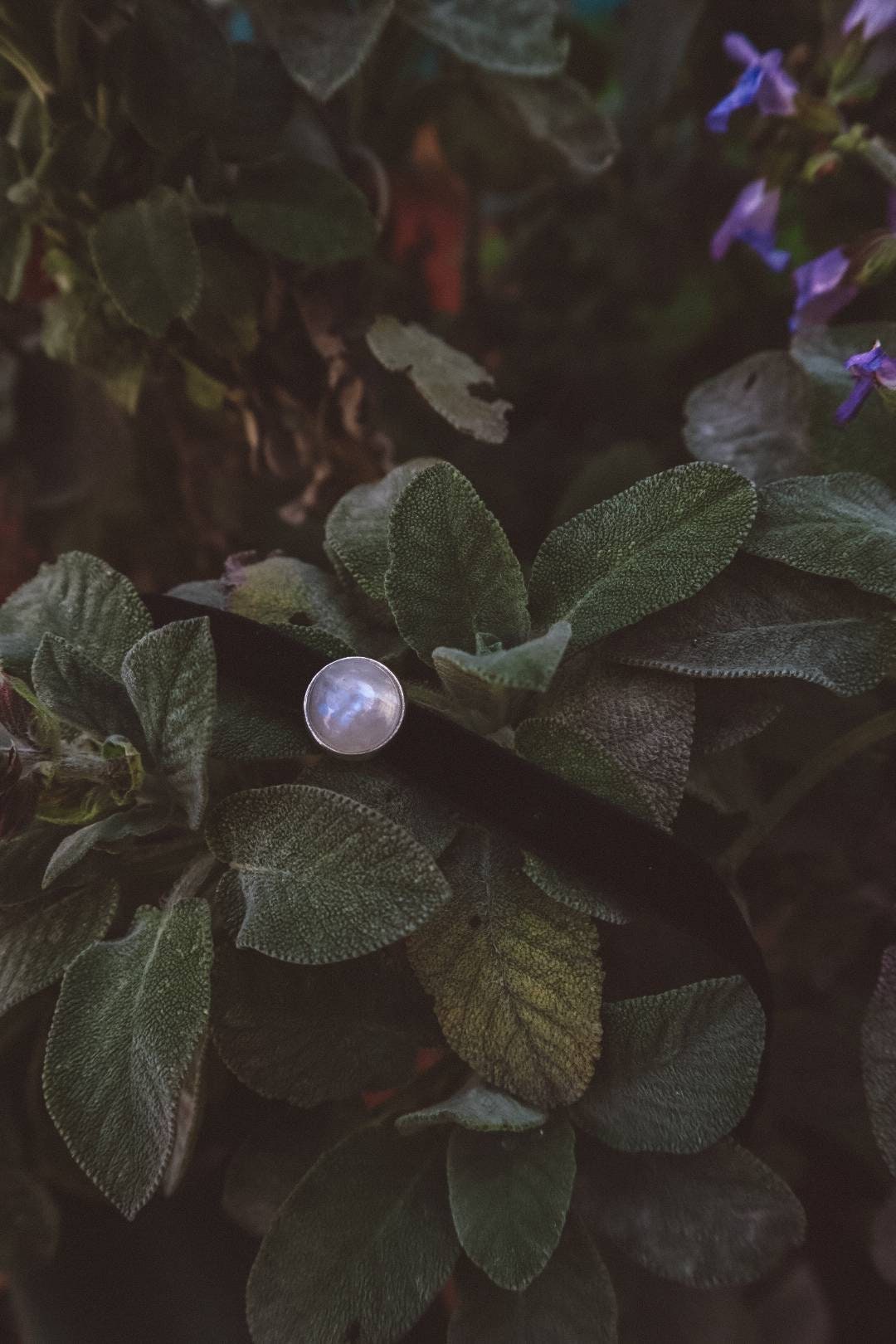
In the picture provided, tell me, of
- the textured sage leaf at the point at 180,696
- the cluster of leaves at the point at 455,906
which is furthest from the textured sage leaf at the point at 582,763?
the textured sage leaf at the point at 180,696

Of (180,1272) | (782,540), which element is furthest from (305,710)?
(180,1272)

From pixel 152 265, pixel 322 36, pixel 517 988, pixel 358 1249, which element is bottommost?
pixel 358 1249

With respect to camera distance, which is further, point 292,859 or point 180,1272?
point 180,1272

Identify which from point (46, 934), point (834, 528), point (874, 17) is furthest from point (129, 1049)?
point (874, 17)

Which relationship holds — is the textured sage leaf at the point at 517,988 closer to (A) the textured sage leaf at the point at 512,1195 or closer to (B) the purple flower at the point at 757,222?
(A) the textured sage leaf at the point at 512,1195

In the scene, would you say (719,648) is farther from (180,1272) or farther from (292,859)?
(180,1272)

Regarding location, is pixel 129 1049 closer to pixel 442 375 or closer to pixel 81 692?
pixel 81 692

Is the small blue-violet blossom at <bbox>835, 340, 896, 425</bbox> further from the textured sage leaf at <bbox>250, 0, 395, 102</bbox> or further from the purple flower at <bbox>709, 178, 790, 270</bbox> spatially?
the textured sage leaf at <bbox>250, 0, 395, 102</bbox>
